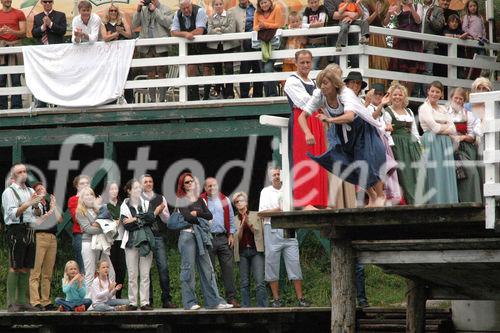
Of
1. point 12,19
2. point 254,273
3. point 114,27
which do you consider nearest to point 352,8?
point 114,27

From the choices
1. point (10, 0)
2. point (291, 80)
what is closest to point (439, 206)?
point (291, 80)

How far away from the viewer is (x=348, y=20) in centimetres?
2431

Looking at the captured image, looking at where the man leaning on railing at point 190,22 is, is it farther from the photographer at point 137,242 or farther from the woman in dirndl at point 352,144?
the woman in dirndl at point 352,144

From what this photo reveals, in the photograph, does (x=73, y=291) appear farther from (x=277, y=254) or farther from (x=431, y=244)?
(x=431, y=244)

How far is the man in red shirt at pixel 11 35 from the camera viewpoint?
26.3 m

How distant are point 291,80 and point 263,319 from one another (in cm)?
402

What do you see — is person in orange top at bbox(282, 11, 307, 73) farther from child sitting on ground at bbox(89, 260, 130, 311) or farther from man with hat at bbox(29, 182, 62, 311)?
child sitting on ground at bbox(89, 260, 130, 311)

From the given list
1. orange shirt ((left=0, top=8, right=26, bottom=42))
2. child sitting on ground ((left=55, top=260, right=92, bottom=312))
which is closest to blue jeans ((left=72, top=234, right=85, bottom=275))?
child sitting on ground ((left=55, top=260, right=92, bottom=312))

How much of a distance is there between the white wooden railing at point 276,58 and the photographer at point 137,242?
345 centimetres

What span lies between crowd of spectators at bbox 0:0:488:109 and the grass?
2292 mm

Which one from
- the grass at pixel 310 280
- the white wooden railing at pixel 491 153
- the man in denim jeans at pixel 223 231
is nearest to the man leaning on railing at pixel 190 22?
the grass at pixel 310 280

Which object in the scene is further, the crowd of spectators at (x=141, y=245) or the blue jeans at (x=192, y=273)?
the crowd of spectators at (x=141, y=245)

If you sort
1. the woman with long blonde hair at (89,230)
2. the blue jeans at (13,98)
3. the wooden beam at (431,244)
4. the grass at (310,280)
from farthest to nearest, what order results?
the blue jeans at (13,98) → the grass at (310,280) → the woman with long blonde hair at (89,230) → the wooden beam at (431,244)

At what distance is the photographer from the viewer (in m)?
22.1
